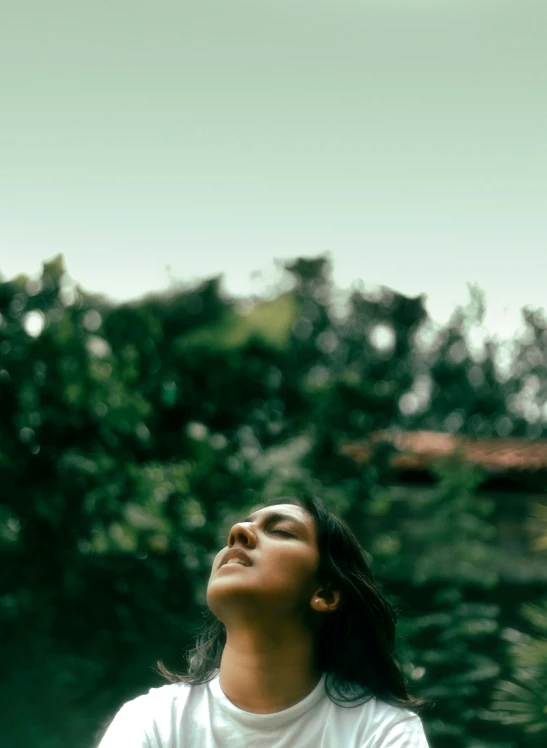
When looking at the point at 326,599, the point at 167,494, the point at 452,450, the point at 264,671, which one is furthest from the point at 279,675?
the point at 452,450

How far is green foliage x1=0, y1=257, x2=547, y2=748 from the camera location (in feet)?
15.7

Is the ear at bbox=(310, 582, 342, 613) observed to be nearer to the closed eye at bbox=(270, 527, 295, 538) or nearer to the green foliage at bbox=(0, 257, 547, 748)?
the closed eye at bbox=(270, 527, 295, 538)

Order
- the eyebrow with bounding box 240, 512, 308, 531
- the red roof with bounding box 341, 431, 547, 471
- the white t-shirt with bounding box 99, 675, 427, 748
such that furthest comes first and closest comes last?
the red roof with bounding box 341, 431, 547, 471, the eyebrow with bounding box 240, 512, 308, 531, the white t-shirt with bounding box 99, 675, 427, 748

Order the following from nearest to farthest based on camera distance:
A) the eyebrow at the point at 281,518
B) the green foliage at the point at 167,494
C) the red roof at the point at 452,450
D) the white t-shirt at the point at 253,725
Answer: the white t-shirt at the point at 253,725
the eyebrow at the point at 281,518
the green foliage at the point at 167,494
the red roof at the point at 452,450

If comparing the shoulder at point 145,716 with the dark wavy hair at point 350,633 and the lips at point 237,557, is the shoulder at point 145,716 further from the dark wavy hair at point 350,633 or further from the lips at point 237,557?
the lips at point 237,557

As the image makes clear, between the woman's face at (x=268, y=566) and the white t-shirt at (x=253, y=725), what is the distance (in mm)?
128

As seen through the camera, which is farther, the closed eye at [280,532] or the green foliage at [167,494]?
the green foliage at [167,494]

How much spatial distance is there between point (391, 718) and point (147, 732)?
329 millimetres

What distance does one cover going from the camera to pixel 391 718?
120 cm

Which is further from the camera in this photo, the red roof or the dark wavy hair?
the red roof

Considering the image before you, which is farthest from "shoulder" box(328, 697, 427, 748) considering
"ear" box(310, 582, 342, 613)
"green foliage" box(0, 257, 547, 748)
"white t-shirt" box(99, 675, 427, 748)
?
"green foliage" box(0, 257, 547, 748)

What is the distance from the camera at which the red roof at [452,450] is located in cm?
552

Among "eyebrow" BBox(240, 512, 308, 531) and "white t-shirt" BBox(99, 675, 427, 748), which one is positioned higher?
"eyebrow" BBox(240, 512, 308, 531)

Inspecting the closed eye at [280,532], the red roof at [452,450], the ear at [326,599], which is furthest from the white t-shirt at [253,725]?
the red roof at [452,450]
